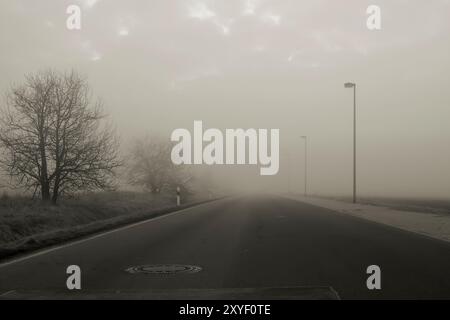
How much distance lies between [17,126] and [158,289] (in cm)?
2133

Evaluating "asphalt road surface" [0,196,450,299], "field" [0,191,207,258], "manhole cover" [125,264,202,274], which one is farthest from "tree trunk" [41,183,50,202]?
"manhole cover" [125,264,202,274]

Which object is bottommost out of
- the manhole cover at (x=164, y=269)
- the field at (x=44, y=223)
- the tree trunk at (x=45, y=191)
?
the field at (x=44, y=223)

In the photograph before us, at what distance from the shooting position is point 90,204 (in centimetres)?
3036

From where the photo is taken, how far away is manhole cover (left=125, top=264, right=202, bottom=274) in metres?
10.4

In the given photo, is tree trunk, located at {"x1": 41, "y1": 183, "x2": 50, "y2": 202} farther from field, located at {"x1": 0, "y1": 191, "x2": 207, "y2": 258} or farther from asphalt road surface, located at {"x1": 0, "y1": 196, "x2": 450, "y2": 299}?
asphalt road surface, located at {"x1": 0, "y1": 196, "x2": 450, "y2": 299}

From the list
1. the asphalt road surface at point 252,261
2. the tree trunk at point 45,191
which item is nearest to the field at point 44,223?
the tree trunk at point 45,191

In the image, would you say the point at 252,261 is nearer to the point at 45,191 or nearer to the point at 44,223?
the point at 44,223

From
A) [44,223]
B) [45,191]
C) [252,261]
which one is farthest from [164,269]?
[45,191]

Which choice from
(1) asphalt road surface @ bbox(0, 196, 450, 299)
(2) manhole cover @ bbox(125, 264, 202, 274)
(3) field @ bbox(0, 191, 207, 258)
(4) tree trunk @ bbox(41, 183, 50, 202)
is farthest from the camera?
(4) tree trunk @ bbox(41, 183, 50, 202)

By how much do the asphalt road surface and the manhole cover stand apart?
0.26 metres

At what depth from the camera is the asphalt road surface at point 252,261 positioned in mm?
8953

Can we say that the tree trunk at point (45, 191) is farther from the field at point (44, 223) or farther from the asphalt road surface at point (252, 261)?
the asphalt road surface at point (252, 261)

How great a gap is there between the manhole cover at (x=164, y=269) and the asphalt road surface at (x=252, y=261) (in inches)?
10.3
